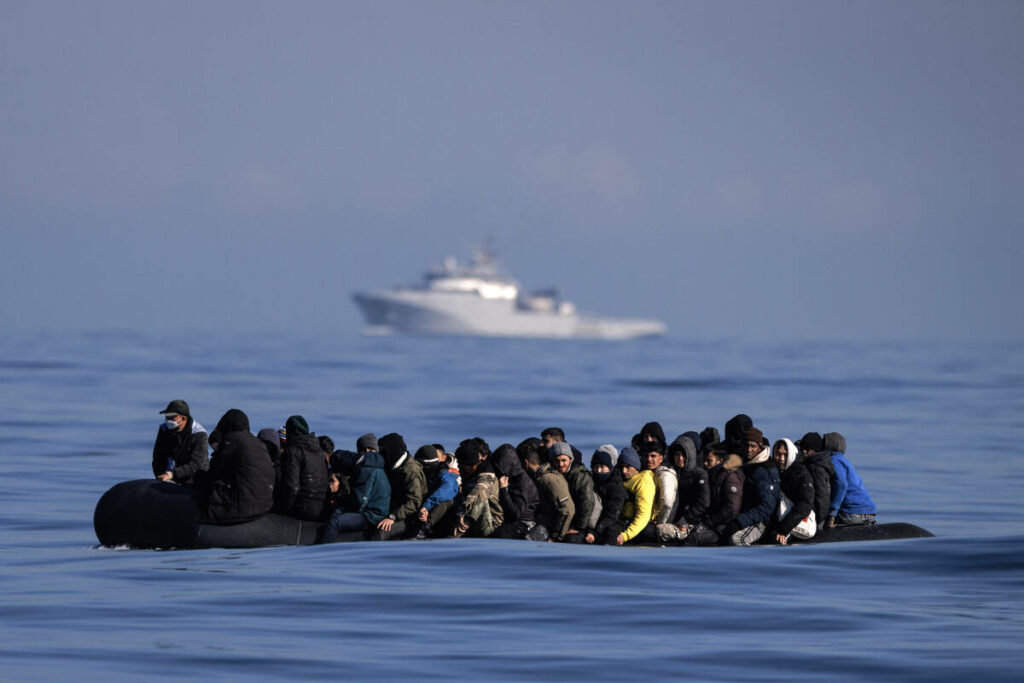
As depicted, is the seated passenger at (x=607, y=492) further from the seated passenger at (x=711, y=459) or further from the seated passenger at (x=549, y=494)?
the seated passenger at (x=711, y=459)

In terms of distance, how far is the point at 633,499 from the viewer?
48.3 feet

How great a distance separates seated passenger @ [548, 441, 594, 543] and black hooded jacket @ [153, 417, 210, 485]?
374 centimetres

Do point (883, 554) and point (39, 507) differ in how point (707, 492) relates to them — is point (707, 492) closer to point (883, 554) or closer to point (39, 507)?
point (883, 554)

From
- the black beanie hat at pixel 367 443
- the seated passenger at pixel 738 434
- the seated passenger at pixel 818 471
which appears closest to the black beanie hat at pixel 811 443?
the seated passenger at pixel 818 471

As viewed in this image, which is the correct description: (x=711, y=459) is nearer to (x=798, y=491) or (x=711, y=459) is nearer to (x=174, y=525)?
(x=798, y=491)

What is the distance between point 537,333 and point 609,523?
15555 cm

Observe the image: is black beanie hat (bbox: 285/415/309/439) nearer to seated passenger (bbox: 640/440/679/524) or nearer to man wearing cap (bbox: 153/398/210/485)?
man wearing cap (bbox: 153/398/210/485)

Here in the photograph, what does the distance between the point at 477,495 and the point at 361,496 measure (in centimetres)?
118

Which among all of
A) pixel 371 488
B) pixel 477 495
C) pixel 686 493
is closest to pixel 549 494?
pixel 477 495

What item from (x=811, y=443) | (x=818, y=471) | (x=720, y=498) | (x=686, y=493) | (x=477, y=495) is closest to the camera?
(x=720, y=498)

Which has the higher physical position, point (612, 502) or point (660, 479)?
point (660, 479)

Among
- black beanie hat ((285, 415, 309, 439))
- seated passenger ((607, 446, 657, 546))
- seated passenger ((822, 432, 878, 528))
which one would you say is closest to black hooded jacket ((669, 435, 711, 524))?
seated passenger ((607, 446, 657, 546))

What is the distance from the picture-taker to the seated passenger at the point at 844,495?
15305mm

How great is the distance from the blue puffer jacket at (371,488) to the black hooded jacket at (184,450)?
1.70 m
